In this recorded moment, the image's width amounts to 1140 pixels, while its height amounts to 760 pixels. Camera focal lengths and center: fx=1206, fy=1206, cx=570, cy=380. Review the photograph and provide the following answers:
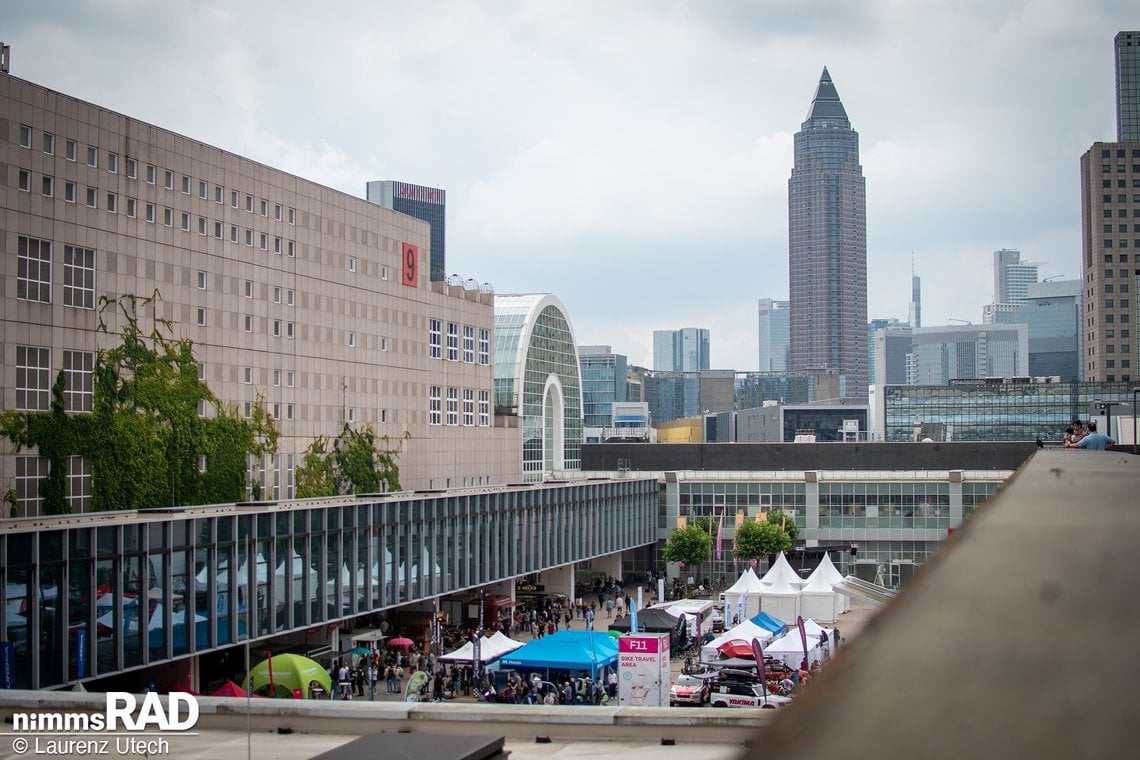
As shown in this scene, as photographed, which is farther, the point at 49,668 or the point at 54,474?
the point at 54,474

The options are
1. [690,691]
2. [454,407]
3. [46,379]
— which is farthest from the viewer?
[454,407]

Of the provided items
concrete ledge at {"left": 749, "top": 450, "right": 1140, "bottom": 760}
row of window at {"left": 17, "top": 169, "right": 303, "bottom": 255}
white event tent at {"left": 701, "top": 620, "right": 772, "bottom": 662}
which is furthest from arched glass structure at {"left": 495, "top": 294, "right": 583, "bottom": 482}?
concrete ledge at {"left": 749, "top": 450, "right": 1140, "bottom": 760}

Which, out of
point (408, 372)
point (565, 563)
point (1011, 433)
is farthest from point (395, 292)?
point (1011, 433)

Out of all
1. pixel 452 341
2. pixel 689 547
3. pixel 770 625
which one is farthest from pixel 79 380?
pixel 689 547

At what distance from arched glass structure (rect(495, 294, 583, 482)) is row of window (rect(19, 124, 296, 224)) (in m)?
37.8

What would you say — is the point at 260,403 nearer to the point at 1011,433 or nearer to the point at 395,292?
the point at 395,292

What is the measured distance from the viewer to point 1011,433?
147 m

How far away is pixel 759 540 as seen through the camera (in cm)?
7575

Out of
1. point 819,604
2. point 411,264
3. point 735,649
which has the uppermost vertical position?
point 411,264

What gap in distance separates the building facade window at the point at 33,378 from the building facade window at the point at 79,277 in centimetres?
258

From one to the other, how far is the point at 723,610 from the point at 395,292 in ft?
92.1

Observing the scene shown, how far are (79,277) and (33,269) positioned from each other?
2383 millimetres

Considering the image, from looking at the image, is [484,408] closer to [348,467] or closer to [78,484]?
Result: [348,467]

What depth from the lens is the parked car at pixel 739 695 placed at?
115 feet
